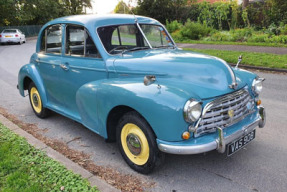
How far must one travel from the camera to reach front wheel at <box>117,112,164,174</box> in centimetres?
290

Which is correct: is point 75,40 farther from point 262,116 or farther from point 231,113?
point 262,116

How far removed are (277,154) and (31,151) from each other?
3.26 meters

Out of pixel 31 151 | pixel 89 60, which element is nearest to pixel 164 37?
pixel 89 60

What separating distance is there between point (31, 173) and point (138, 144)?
1.29 metres

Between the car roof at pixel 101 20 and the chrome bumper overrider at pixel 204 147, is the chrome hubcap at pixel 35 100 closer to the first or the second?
the car roof at pixel 101 20

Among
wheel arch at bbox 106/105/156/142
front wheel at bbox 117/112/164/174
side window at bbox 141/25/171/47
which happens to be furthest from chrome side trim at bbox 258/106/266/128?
side window at bbox 141/25/171/47

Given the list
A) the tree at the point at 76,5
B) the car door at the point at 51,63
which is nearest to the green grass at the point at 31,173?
the car door at the point at 51,63

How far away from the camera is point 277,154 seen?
138 inches

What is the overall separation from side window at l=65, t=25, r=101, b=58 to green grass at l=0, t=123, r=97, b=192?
150 cm

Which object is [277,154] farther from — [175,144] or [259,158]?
[175,144]

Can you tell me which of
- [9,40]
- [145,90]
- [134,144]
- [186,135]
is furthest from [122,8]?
[9,40]

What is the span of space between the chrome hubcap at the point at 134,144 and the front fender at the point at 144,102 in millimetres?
361

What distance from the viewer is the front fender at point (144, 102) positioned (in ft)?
8.70

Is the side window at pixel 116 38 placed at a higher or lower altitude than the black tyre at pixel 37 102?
higher
